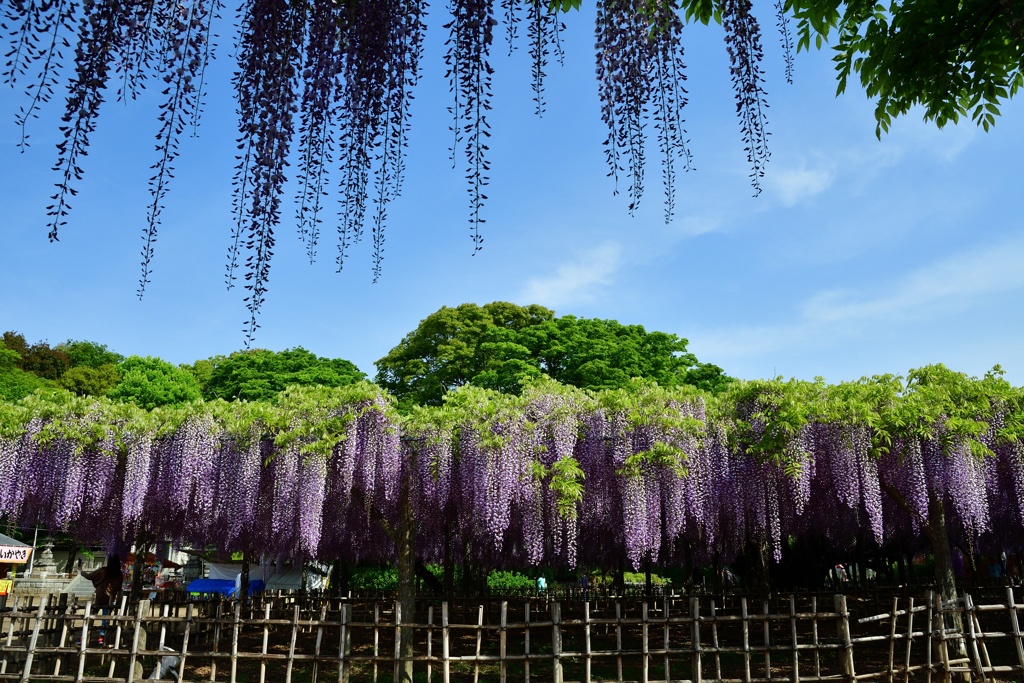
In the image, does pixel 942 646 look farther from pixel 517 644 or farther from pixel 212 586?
pixel 212 586

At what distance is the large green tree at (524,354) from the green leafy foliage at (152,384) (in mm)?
10685

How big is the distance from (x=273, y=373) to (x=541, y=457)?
2401 centimetres

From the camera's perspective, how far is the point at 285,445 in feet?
33.8

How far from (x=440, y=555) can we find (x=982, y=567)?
20.0 meters

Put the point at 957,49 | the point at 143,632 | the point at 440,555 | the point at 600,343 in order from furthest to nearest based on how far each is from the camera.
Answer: the point at 600,343 → the point at 440,555 → the point at 143,632 → the point at 957,49

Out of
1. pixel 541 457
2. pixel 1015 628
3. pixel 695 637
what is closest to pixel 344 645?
pixel 541 457

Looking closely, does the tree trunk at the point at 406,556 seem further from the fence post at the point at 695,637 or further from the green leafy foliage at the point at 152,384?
the green leafy foliage at the point at 152,384

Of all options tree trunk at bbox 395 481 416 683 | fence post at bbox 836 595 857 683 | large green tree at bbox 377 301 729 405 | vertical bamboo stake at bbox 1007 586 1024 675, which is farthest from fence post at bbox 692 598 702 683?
large green tree at bbox 377 301 729 405

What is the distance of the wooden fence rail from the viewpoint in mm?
8164

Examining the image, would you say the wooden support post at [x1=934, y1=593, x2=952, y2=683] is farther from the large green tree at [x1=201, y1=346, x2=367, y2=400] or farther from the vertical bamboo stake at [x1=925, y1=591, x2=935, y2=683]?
the large green tree at [x1=201, y1=346, x2=367, y2=400]

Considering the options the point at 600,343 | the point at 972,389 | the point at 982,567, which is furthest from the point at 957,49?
the point at 982,567

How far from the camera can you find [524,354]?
25.8 meters

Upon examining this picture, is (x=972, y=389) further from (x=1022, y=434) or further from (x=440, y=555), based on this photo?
(x=440, y=555)

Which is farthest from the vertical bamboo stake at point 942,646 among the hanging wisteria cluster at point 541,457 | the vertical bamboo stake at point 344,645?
the vertical bamboo stake at point 344,645
